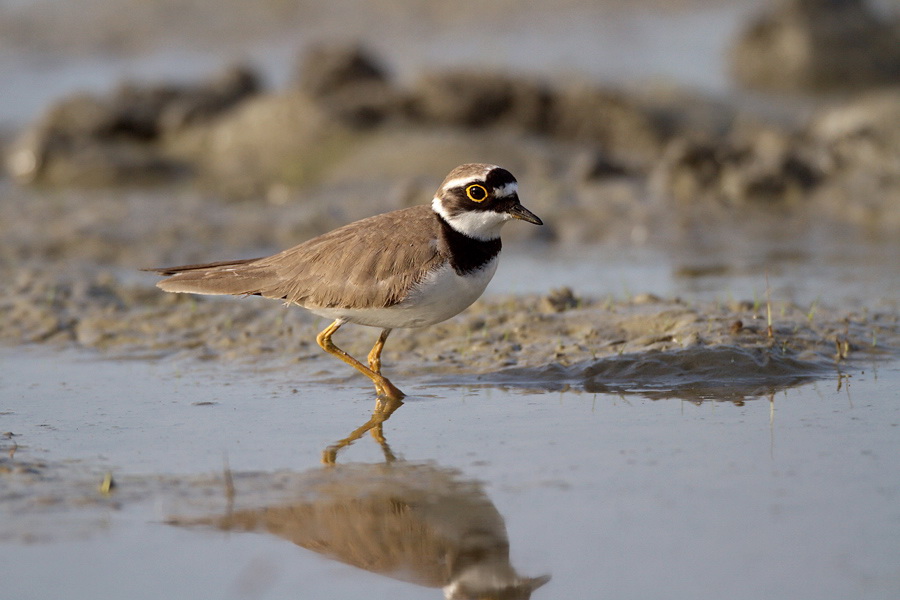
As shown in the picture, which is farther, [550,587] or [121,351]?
[121,351]

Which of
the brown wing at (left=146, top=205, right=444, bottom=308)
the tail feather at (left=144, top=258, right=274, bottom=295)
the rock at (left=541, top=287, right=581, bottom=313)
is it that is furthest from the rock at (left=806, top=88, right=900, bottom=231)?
the tail feather at (left=144, top=258, right=274, bottom=295)

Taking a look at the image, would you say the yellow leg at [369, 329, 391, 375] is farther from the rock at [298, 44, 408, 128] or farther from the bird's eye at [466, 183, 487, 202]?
the rock at [298, 44, 408, 128]

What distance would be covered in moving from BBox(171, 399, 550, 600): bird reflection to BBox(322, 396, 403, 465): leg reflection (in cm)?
8

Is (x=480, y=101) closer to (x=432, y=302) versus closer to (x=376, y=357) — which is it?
(x=376, y=357)

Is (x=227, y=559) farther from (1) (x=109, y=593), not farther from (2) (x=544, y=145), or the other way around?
(2) (x=544, y=145)

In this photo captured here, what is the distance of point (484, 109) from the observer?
Result: 16953 mm

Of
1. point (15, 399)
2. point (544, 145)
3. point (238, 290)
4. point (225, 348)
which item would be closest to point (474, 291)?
point (238, 290)

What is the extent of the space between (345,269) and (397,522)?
2.38 metres

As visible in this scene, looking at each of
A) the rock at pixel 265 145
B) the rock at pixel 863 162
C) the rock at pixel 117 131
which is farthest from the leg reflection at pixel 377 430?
the rock at pixel 117 131

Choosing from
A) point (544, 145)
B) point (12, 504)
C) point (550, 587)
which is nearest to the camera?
point (550, 587)

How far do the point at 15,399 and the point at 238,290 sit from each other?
5.12ft

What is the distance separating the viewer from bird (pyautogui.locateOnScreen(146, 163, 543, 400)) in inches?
271

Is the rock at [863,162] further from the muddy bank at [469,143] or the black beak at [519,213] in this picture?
the black beak at [519,213]

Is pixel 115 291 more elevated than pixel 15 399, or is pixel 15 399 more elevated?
pixel 115 291
